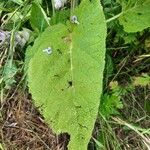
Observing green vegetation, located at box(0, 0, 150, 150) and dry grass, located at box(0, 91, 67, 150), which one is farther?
dry grass, located at box(0, 91, 67, 150)

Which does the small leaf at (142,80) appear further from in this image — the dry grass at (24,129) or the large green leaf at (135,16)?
the dry grass at (24,129)

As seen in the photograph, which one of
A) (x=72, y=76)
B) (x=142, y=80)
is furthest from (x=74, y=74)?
(x=142, y=80)

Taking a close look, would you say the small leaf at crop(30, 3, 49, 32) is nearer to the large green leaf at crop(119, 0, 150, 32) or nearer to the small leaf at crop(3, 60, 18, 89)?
the small leaf at crop(3, 60, 18, 89)

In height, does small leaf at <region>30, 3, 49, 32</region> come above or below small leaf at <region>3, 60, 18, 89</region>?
above

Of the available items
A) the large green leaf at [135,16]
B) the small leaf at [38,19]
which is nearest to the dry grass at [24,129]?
the small leaf at [38,19]

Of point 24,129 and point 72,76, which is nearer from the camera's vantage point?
point 72,76

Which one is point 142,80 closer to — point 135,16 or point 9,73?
point 135,16

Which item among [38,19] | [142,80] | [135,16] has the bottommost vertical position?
[142,80]

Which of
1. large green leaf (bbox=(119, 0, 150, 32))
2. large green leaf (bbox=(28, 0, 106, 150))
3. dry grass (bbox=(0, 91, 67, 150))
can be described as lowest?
dry grass (bbox=(0, 91, 67, 150))

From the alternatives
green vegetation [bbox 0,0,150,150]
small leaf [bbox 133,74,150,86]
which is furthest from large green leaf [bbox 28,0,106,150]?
small leaf [bbox 133,74,150,86]
